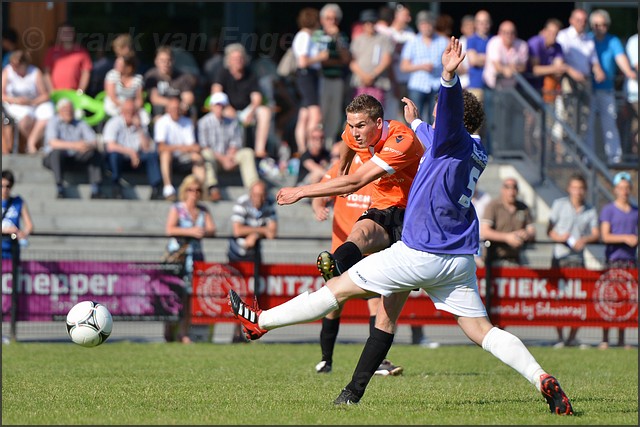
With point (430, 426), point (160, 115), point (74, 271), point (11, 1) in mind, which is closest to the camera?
point (430, 426)

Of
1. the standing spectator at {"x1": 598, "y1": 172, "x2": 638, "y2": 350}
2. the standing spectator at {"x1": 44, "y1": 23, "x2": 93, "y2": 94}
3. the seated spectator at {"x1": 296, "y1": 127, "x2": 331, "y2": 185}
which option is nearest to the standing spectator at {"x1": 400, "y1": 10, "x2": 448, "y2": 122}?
the seated spectator at {"x1": 296, "y1": 127, "x2": 331, "y2": 185}

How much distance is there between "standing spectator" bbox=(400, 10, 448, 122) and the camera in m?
18.7

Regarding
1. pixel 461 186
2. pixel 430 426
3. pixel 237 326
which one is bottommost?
pixel 237 326

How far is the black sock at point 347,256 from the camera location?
905 cm

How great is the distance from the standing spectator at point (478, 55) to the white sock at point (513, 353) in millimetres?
11358

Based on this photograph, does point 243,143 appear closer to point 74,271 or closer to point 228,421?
point 74,271

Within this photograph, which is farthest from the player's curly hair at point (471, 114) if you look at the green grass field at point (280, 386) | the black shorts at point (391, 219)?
the green grass field at point (280, 386)

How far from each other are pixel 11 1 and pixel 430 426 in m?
16.6

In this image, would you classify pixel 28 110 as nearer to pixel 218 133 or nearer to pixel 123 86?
pixel 123 86

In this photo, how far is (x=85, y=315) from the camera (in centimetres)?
949

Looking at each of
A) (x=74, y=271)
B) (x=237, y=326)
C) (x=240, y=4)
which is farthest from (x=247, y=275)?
(x=240, y=4)

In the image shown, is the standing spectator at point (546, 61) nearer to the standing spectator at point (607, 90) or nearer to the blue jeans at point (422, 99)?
the standing spectator at point (607, 90)

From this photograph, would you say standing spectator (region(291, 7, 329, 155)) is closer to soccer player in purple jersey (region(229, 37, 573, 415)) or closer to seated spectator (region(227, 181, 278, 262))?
seated spectator (region(227, 181, 278, 262))

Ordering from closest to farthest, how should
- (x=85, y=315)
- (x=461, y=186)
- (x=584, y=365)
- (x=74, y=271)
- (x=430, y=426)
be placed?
(x=430, y=426) < (x=461, y=186) < (x=85, y=315) < (x=584, y=365) < (x=74, y=271)
